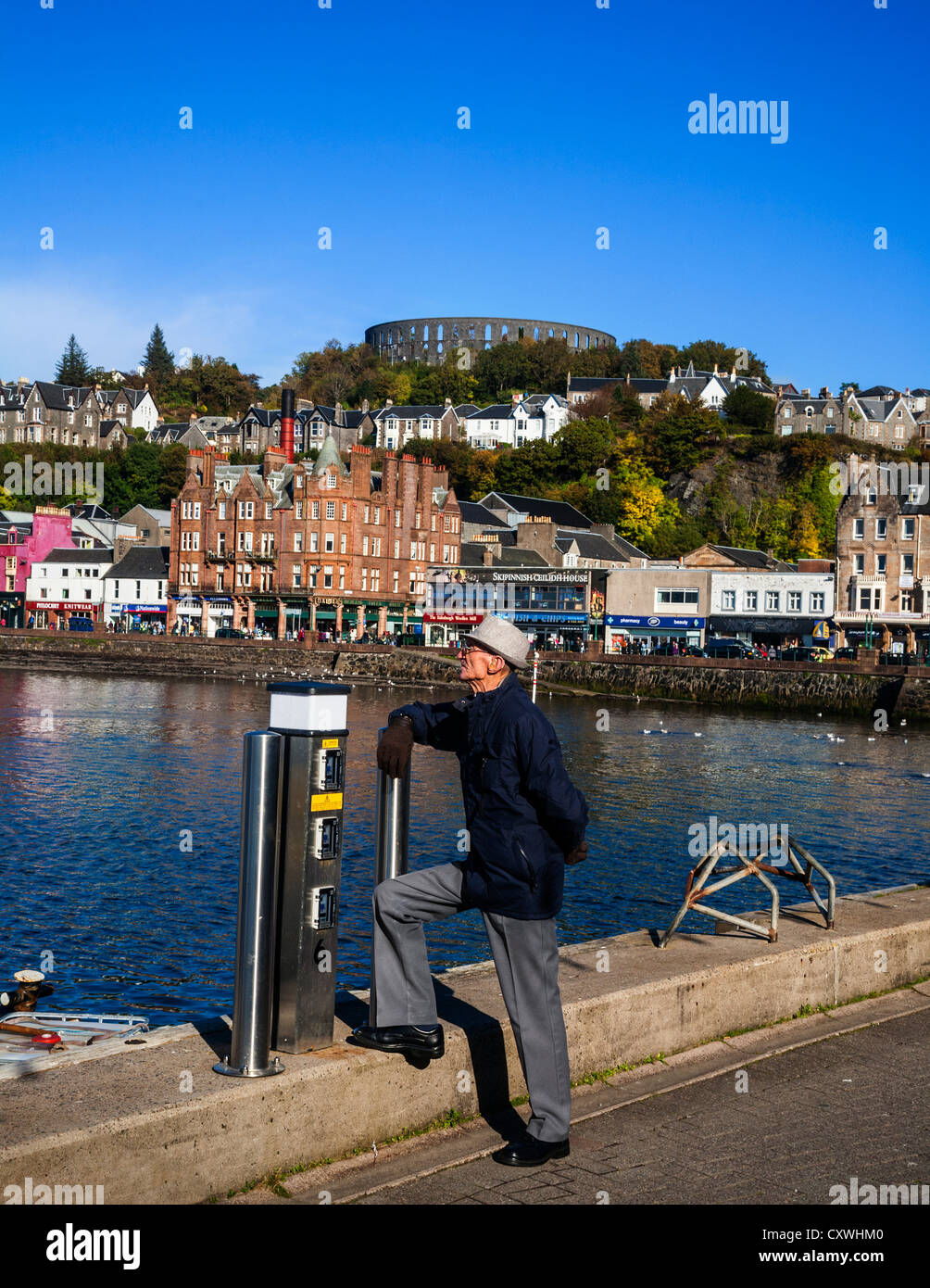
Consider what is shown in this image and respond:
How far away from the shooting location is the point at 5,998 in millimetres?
11953

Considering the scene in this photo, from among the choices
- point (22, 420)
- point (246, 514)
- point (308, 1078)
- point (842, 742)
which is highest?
point (22, 420)

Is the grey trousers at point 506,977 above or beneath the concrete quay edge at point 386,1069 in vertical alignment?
above

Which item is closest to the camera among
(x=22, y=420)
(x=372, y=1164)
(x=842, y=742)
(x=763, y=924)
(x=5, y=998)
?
(x=372, y=1164)

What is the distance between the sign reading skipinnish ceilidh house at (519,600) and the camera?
95.6 metres

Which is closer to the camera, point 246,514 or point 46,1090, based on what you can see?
point 46,1090

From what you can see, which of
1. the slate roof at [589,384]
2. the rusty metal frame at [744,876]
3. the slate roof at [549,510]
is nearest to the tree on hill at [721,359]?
the slate roof at [589,384]

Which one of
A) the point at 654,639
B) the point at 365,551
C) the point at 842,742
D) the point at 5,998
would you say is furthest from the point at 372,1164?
the point at 365,551

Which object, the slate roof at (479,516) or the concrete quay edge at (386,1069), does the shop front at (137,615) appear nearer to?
the slate roof at (479,516)

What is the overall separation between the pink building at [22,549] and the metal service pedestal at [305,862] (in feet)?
379

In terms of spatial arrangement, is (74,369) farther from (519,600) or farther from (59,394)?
(519,600)

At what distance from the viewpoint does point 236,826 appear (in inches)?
1101

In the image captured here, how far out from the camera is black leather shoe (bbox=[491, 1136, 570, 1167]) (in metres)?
5.59
